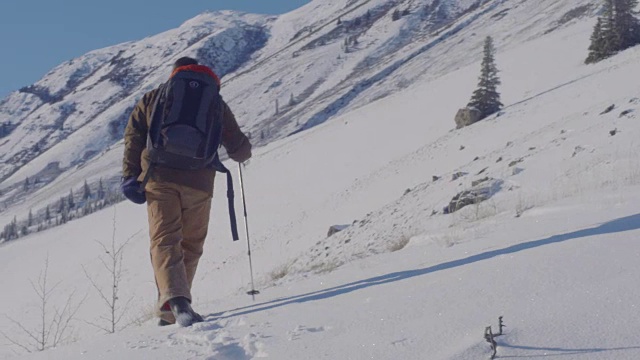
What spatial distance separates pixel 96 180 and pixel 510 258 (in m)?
140

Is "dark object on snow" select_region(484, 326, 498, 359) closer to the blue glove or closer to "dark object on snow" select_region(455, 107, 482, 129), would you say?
the blue glove

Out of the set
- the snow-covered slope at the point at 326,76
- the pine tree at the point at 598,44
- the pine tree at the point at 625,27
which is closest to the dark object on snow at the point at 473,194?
the pine tree at the point at 625,27

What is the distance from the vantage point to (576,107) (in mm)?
22766

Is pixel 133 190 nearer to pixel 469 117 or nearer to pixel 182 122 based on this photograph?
pixel 182 122

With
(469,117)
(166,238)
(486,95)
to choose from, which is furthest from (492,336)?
(486,95)

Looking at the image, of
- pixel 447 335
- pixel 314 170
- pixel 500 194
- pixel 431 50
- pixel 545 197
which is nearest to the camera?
pixel 447 335

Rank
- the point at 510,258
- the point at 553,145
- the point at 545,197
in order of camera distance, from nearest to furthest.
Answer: the point at 510,258 < the point at 545,197 < the point at 553,145

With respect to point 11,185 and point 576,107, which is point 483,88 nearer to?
point 576,107

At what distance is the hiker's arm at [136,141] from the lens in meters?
4.36

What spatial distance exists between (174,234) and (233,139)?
870mm

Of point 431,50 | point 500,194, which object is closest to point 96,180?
point 431,50

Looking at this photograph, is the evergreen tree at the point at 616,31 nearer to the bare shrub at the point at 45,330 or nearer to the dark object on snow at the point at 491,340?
the bare shrub at the point at 45,330

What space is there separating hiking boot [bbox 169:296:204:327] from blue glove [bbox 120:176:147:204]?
0.70m

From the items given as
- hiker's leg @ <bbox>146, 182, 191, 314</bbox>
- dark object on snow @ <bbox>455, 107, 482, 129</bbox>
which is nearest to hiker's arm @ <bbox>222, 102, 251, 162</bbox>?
hiker's leg @ <bbox>146, 182, 191, 314</bbox>
